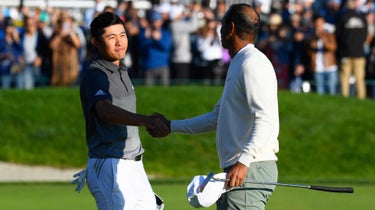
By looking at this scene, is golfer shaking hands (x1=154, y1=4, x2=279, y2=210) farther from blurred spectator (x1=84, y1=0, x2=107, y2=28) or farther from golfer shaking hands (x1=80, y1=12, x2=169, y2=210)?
blurred spectator (x1=84, y1=0, x2=107, y2=28)

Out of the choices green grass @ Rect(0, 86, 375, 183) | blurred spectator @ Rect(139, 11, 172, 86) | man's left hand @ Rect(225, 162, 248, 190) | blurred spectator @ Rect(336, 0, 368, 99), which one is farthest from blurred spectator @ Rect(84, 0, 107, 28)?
man's left hand @ Rect(225, 162, 248, 190)

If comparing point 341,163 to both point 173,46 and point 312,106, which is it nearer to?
point 312,106

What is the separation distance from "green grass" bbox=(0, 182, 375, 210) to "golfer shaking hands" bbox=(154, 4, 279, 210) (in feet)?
17.6

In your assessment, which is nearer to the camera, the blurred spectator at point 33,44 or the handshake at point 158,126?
the handshake at point 158,126

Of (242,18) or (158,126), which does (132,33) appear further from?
(242,18)

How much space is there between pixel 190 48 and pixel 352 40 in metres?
3.31

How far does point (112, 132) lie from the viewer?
822cm

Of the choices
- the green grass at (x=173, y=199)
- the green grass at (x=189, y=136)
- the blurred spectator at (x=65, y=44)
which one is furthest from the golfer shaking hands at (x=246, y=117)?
the blurred spectator at (x=65, y=44)

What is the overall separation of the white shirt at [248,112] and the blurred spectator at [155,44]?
15.2 meters

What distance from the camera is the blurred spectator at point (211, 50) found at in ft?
74.6

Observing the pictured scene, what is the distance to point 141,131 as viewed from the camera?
21.7 metres

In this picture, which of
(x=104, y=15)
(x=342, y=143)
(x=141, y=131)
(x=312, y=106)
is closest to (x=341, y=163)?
(x=342, y=143)

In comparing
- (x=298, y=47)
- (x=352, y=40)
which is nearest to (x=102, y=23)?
(x=352, y=40)

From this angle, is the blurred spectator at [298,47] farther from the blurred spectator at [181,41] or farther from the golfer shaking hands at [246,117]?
the golfer shaking hands at [246,117]
